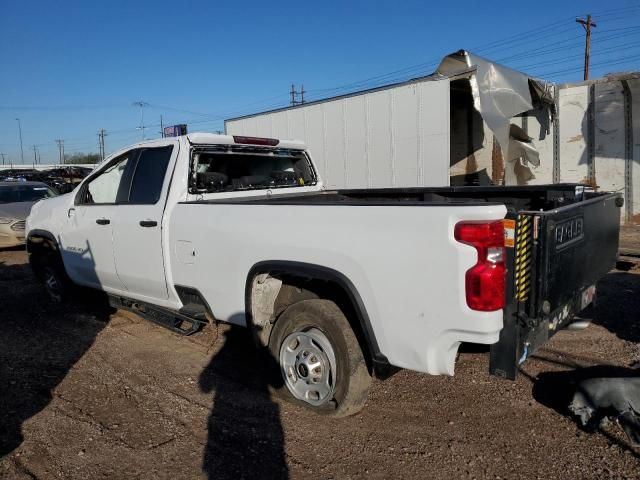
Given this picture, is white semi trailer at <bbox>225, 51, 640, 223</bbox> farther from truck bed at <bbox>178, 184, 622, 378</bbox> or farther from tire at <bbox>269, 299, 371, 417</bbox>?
tire at <bbox>269, 299, 371, 417</bbox>

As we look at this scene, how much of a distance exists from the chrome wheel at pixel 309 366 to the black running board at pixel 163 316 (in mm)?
1103

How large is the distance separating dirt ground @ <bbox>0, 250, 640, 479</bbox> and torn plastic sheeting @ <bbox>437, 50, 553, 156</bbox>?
524 cm

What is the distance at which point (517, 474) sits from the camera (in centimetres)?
288

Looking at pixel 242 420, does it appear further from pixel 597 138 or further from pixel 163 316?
pixel 597 138

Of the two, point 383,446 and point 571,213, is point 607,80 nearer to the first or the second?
point 571,213

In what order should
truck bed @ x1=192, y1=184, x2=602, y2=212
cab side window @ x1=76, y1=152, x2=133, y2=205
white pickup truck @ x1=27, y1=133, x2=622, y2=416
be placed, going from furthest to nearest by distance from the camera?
cab side window @ x1=76, y1=152, x2=133, y2=205 → truck bed @ x1=192, y1=184, x2=602, y2=212 → white pickup truck @ x1=27, y1=133, x2=622, y2=416

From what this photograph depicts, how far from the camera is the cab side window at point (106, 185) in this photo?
16.9ft

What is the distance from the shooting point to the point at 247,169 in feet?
16.8

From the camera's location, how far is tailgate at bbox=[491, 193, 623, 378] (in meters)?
2.79

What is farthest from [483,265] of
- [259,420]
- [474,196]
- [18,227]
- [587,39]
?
[587,39]

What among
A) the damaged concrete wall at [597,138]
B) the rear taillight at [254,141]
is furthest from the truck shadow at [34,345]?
the damaged concrete wall at [597,138]

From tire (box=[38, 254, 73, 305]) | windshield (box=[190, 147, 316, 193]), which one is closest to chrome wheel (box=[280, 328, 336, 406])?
windshield (box=[190, 147, 316, 193])

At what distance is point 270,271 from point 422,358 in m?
1.28

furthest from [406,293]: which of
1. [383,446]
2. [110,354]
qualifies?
[110,354]
